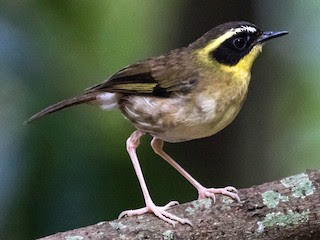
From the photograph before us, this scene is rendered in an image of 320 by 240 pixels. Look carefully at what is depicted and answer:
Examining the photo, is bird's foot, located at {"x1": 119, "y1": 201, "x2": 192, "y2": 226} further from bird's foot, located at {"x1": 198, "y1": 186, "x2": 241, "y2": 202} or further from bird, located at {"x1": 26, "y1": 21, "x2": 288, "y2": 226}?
bird's foot, located at {"x1": 198, "y1": 186, "x2": 241, "y2": 202}

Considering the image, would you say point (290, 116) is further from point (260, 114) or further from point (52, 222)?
point (52, 222)

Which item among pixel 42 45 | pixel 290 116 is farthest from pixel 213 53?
pixel 290 116

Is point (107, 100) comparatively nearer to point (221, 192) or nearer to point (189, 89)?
point (189, 89)

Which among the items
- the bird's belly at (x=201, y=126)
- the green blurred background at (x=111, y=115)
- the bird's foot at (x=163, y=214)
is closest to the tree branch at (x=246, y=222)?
the bird's foot at (x=163, y=214)

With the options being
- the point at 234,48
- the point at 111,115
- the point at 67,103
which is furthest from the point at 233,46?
the point at 111,115

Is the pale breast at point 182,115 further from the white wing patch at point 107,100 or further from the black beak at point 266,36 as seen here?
the black beak at point 266,36

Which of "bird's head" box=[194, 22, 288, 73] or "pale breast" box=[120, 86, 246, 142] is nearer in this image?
"pale breast" box=[120, 86, 246, 142]

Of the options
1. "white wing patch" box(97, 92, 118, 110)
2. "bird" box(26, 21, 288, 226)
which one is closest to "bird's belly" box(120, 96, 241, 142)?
"bird" box(26, 21, 288, 226)
